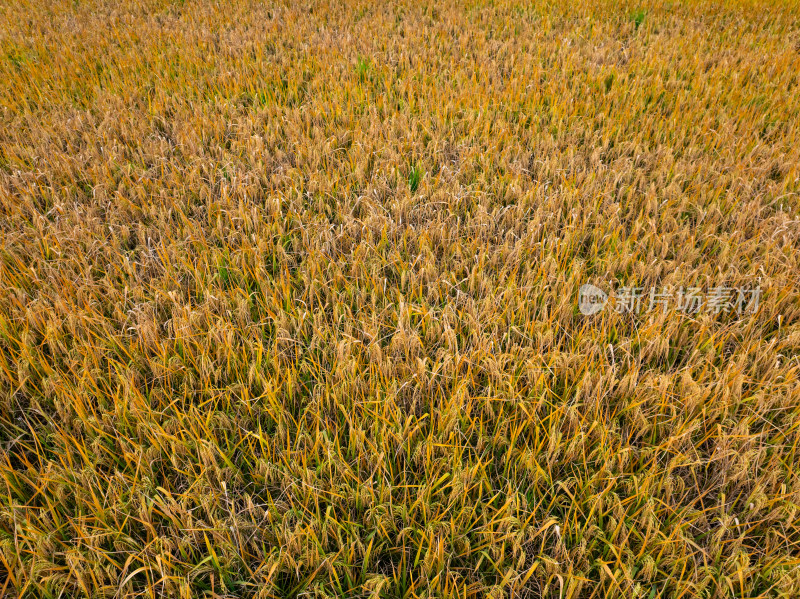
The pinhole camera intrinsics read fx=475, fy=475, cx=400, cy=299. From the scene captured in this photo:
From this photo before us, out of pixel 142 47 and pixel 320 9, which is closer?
pixel 142 47

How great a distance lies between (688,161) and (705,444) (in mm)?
1937

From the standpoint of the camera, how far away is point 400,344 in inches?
63.8

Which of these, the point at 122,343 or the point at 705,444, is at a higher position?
the point at 122,343

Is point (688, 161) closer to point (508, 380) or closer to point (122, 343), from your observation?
point (508, 380)

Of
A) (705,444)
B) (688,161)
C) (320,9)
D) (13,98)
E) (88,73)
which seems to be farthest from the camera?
(320,9)

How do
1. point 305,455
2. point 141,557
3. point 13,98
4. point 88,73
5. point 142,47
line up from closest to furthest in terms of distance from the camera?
point 141,557, point 305,455, point 13,98, point 88,73, point 142,47

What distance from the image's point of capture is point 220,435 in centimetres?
144

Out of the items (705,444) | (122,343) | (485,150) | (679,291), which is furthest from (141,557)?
(485,150)

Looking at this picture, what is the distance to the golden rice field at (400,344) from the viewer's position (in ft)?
3.82

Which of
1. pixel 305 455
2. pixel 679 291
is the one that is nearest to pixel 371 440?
pixel 305 455

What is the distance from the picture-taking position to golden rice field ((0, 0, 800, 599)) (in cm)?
116

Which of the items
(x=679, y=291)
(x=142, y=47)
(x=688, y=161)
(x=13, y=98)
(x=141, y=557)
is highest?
(x=142, y=47)

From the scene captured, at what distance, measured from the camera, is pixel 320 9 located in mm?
5254

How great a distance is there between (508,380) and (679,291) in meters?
0.84
